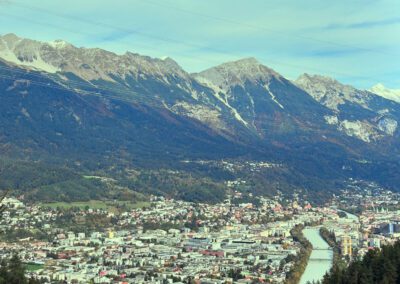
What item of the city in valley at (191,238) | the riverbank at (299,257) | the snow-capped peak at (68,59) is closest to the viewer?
the riverbank at (299,257)

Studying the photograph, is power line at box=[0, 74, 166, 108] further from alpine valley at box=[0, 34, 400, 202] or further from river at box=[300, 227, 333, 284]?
river at box=[300, 227, 333, 284]

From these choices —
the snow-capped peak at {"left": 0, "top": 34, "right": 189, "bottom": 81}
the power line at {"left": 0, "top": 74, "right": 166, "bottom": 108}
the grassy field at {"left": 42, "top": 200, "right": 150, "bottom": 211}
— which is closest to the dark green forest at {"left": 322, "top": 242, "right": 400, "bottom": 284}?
the grassy field at {"left": 42, "top": 200, "right": 150, "bottom": 211}

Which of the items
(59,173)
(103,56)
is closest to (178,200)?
(59,173)

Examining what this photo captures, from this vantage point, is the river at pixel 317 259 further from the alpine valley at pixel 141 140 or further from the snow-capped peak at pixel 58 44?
the snow-capped peak at pixel 58 44

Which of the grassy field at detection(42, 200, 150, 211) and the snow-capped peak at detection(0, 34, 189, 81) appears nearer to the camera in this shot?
the grassy field at detection(42, 200, 150, 211)

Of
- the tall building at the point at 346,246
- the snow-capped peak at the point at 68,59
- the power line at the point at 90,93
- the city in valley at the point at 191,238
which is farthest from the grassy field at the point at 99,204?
the snow-capped peak at the point at 68,59

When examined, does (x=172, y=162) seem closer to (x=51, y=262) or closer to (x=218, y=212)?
(x=218, y=212)

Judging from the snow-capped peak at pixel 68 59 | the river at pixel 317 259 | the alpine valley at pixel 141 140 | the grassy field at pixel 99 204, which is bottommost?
the river at pixel 317 259
